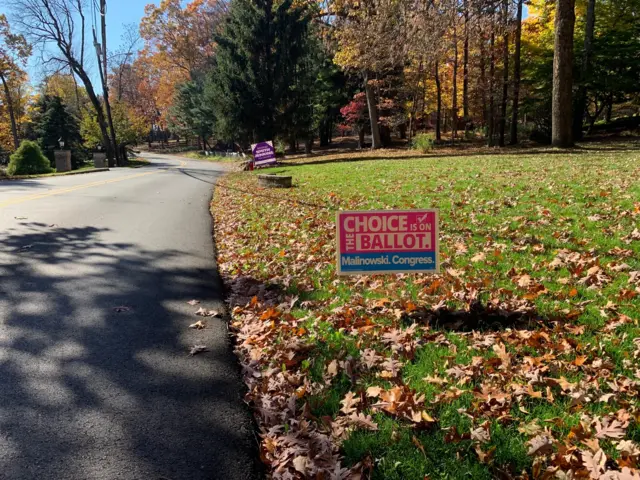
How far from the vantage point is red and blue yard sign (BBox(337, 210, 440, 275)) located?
12.9ft

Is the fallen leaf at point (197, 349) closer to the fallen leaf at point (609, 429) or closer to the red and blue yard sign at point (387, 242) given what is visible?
the red and blue yard sign at point (387, 242)

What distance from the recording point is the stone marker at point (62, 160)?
33.8 metres

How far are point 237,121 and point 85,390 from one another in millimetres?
27916

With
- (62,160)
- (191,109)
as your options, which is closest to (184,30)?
(191,109)

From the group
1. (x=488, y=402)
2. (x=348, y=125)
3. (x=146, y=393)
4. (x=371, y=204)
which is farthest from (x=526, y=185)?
(x=348, y=125)

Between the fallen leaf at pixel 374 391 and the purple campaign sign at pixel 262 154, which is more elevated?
the purple campaign sign at pixel 262 154

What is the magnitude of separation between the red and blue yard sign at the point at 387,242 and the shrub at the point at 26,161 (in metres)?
30.3

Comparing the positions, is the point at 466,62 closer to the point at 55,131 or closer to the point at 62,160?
the point at 62,160

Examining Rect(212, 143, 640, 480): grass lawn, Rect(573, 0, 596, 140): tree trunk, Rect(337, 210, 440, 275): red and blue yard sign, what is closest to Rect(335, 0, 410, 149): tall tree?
Rect(573, 0, 596, 140): tree trunk

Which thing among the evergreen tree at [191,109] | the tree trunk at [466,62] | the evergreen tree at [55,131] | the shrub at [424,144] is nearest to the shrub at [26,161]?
the evergreen tree at [55,131]

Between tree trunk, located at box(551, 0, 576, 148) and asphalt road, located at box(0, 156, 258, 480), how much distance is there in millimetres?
15578

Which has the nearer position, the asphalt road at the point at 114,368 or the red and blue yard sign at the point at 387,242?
the asphalt road at the point at 114,368

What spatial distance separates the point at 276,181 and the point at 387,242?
36.7 feet

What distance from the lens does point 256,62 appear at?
29.3 meters
